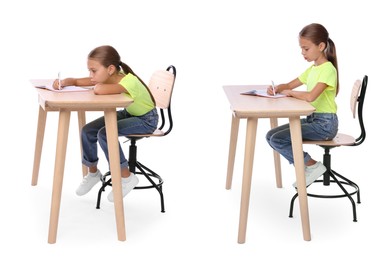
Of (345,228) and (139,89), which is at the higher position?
(139,89)

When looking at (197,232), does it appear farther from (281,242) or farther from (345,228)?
(345,228)

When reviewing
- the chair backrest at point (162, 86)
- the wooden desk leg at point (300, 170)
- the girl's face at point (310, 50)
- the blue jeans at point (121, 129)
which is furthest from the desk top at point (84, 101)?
the girl's face at point (310, 50)

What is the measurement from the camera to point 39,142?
7680mm

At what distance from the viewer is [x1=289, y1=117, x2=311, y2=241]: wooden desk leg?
6.37 meters

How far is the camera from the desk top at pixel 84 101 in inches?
245

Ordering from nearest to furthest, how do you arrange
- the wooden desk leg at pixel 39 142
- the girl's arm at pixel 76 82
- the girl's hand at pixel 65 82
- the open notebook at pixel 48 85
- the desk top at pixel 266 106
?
the desk top at pixel 266 106 < the open notebook at pixel 48 85 < the girl's hand at pixel 65 82 < the girl's arm at pixel 76 82 < the wooden desk leg at pixel 39 142

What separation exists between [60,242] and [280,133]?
1608 millimetres

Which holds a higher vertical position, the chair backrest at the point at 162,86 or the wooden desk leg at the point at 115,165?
the chair backrest at the point at 162,86

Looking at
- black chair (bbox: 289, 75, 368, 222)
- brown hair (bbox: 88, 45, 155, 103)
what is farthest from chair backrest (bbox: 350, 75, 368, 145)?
brown hair (bbox: 88, 45, 155, 103)

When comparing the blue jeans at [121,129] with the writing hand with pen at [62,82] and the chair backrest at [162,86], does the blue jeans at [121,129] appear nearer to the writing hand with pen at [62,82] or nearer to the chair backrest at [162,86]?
the chair backrest at [162,86]

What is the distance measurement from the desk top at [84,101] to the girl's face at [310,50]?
1.27 m

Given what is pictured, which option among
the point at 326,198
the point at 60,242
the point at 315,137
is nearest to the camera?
the point at 60,242

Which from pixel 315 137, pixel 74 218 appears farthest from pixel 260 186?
pixel 74 218

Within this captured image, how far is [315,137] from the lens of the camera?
6.81m
